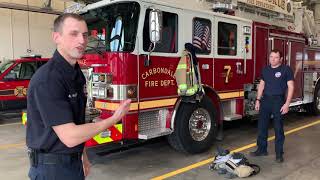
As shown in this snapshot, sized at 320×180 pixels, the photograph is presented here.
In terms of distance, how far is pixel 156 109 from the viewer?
5922 millimetres

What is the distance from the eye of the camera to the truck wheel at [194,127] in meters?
6.19

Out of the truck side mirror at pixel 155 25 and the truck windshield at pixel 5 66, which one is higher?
the truck side mirror at pixel 155 25

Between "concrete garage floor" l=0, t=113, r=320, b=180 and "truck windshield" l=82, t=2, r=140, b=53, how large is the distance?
1.82 m

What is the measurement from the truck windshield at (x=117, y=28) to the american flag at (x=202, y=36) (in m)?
1.44

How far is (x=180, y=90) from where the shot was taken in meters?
6.18

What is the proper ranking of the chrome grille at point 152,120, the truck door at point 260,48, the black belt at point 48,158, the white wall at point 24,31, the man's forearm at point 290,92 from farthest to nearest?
the white wall at point 24,31
the truck door at point 260,48
the man's forearm at point 290,92
the chrome grille at point 152,120
the black belt at point 48,158

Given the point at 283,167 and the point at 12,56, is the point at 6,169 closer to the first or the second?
the point at 283,167

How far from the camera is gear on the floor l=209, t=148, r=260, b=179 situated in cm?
529

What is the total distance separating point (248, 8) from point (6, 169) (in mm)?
5786

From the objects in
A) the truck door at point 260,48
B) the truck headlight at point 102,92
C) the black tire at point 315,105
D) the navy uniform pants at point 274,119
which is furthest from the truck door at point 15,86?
the black tire at point 315,105

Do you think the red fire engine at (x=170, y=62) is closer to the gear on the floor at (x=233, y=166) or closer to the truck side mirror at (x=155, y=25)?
the truck side mirror at (x=155, y=25)

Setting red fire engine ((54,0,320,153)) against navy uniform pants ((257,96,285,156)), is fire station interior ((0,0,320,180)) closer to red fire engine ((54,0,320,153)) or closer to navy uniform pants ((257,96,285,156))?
red fire engine ((54,0,320,153))

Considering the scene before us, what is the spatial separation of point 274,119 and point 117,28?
2.93m

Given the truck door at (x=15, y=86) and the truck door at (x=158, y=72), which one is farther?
the truck door at (x=15, y=86)
